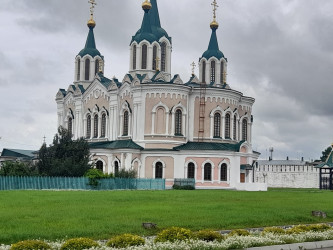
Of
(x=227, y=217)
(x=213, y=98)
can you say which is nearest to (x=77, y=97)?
(x=213, y=98)

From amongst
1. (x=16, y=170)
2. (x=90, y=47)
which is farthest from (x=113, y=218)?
(x=90, y=47)

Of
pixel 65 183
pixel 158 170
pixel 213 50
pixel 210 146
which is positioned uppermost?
pixel 213 50

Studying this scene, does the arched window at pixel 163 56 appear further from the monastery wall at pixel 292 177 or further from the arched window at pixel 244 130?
the monastery wall at pixel 292 177

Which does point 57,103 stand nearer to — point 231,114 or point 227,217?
point 231,114

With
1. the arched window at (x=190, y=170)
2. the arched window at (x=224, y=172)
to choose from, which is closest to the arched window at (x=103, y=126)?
the arched window at (x=190, y=170)

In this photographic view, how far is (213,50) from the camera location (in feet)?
206

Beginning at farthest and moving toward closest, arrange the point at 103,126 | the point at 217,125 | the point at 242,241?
the point at 103,126 → the point at 217,125 → the point at 242,241

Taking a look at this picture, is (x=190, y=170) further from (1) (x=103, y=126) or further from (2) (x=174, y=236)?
(2) (x=174, y=236)

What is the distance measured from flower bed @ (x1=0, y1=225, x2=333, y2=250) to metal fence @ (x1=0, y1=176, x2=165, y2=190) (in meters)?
26.7

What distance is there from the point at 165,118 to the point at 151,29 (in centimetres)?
1292

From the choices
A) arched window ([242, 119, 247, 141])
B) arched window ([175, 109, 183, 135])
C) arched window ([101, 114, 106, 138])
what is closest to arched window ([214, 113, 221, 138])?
arched window ([175, 109, 183, 135])

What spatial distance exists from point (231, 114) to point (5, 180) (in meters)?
26.2

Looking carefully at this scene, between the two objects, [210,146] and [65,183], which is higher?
[210,146]

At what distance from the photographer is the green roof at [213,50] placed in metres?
62.1
